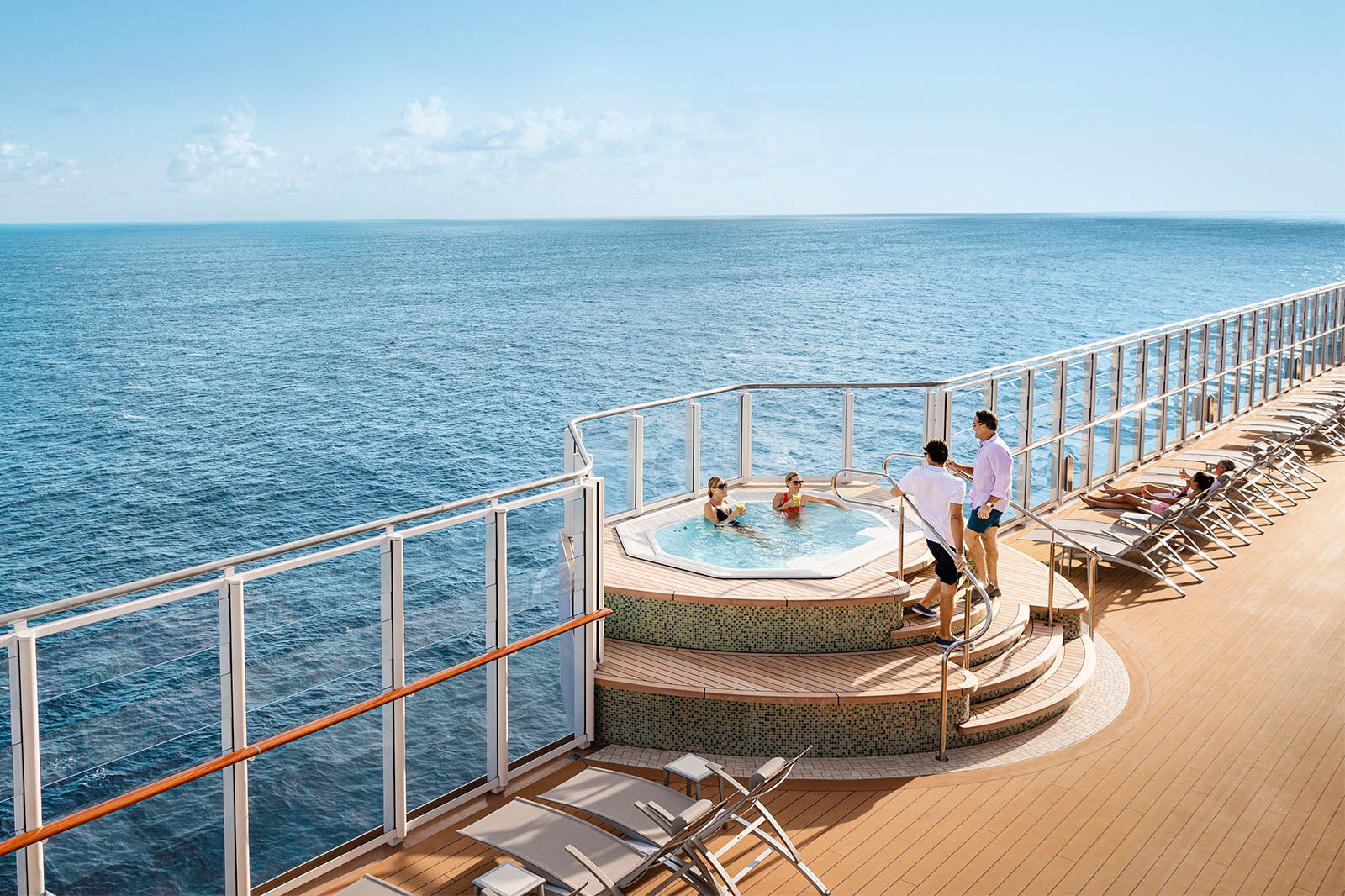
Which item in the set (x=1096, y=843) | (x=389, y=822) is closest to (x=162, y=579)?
(x=389, y=822)

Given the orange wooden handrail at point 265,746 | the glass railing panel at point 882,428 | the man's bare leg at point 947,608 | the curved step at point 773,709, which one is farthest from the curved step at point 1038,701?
the glass railing panel at point 882,428

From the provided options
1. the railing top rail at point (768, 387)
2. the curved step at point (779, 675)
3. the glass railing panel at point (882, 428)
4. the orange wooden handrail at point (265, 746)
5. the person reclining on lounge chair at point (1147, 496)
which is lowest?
the glass railing panel at point (882, 428)

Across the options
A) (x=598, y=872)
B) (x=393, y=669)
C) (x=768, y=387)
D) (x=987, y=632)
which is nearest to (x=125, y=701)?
(x=393, y=669)

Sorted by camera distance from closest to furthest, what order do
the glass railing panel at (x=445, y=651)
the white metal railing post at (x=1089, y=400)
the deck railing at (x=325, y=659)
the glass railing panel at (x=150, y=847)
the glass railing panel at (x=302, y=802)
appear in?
the deck railing at (x=325, y=659) → the glass railing panel at (x=150, y=847) → the glass railing panel at (x=302, y=802) → the glass railing panel at (x=445, y=651) → the white metal railing post at (x=1089, y=400)

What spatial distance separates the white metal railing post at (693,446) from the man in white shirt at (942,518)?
2948 millimetres

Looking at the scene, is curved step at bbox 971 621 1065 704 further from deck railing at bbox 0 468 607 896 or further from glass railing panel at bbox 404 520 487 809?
glass railing panel at bbox 404 520 487 809

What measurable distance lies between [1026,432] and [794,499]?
3.59 metres

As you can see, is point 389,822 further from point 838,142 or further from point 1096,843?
point 838,142

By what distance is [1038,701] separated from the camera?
27.5 feet

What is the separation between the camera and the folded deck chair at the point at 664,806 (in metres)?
5.80

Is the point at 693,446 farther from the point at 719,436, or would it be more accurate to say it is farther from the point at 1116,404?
the point at 1116,404

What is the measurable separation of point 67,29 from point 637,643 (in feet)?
375

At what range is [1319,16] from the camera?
127938mm

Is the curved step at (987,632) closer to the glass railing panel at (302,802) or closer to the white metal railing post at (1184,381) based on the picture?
the glass railing panel at (302,802)
